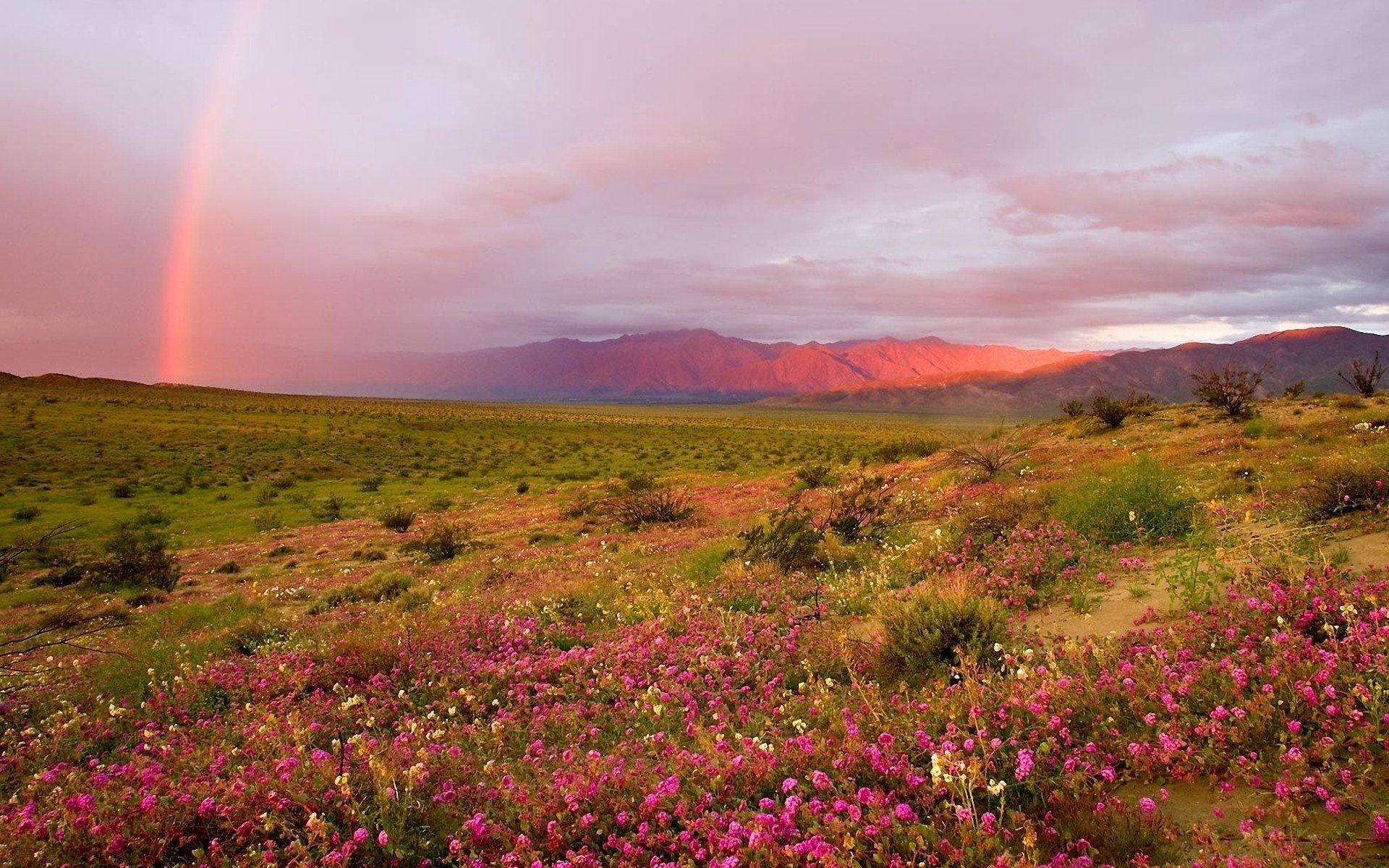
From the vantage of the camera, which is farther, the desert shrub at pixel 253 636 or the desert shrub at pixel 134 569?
the desert shrub at pixel 134 569

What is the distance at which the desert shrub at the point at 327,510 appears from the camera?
28.2 metres

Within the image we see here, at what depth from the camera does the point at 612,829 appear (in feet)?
12.5

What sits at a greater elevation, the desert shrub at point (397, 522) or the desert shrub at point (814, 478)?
the desert shrub at point (814, 478)

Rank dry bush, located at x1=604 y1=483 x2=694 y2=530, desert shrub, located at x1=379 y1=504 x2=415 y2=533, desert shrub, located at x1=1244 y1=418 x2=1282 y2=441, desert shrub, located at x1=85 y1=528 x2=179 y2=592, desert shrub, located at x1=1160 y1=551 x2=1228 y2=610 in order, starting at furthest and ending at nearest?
desert shrub, located at x1=379 y1=504 x2=415 y2=533 → dry bush, located at x1=604 y1=483 x2=694 y2=530 → desert shrub, located at x1=1244 y1=418 x2=1282 y2=441 → desert shrub, located at x1=85 y1=528 x2=179 y2=592 → desert shrub, located at x1=1160 y1=551 x2=1228 y2=610

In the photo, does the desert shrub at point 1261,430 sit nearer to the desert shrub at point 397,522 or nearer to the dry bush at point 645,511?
the dry bush at point 645,511

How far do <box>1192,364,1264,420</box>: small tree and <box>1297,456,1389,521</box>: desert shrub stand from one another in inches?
748

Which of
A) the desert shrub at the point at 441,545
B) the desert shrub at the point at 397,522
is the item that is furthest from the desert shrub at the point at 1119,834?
the desert shrub at the point at 397,522

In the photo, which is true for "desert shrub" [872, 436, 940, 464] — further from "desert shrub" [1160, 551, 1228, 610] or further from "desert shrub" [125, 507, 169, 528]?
"desert shrub" [125, 507, 169, 528]

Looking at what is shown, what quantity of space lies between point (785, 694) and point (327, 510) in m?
29.9

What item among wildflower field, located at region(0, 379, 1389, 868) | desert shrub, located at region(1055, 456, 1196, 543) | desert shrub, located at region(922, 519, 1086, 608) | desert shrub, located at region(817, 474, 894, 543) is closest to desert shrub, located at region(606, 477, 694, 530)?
wildflower field, located at region(0, 379, 1389, 868)

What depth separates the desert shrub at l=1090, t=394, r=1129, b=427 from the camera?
89.9 ft

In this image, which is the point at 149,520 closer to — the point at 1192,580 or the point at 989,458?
the point at 989,458

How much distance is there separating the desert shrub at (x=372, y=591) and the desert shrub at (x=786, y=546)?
304 inches

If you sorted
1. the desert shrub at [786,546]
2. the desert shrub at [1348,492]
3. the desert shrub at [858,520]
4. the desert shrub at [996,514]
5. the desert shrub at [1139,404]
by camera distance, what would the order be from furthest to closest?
1. the desert shrub at [1139,404]
2. the desert shrub at [858,520]
3. the desert shrub at [786,546]
4. the desert shrub at [996,514]
5. the desert shrub at [1348,492]
